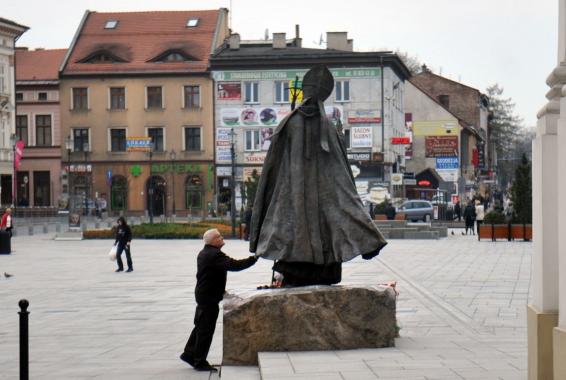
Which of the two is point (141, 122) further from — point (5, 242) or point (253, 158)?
point (5, 242)

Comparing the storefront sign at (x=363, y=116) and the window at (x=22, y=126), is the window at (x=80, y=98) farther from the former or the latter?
the storefront sign at (x=363, y=116)

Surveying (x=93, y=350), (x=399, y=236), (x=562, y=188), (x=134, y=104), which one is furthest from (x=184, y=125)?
(x=562, y=188)

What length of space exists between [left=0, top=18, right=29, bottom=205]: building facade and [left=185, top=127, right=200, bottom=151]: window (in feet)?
41.8

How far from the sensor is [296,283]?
11438 millimetres

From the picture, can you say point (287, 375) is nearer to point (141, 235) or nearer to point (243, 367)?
point (243, 367)

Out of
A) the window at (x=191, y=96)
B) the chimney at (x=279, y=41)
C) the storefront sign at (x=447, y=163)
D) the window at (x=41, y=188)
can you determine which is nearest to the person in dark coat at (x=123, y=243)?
the storefront sign at (x=447, y=163)

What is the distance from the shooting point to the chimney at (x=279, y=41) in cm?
7994

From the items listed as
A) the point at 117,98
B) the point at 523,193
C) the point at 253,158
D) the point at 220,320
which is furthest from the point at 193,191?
the point at 220,320

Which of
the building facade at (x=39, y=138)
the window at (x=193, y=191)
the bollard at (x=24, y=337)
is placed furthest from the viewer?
the building facade at (x=39, y=138)

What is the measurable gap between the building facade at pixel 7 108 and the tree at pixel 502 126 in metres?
72.1

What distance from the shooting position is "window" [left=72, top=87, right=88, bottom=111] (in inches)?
3167

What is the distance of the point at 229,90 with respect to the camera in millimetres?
77625

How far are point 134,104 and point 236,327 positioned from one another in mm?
70467

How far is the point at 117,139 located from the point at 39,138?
7.49 m
